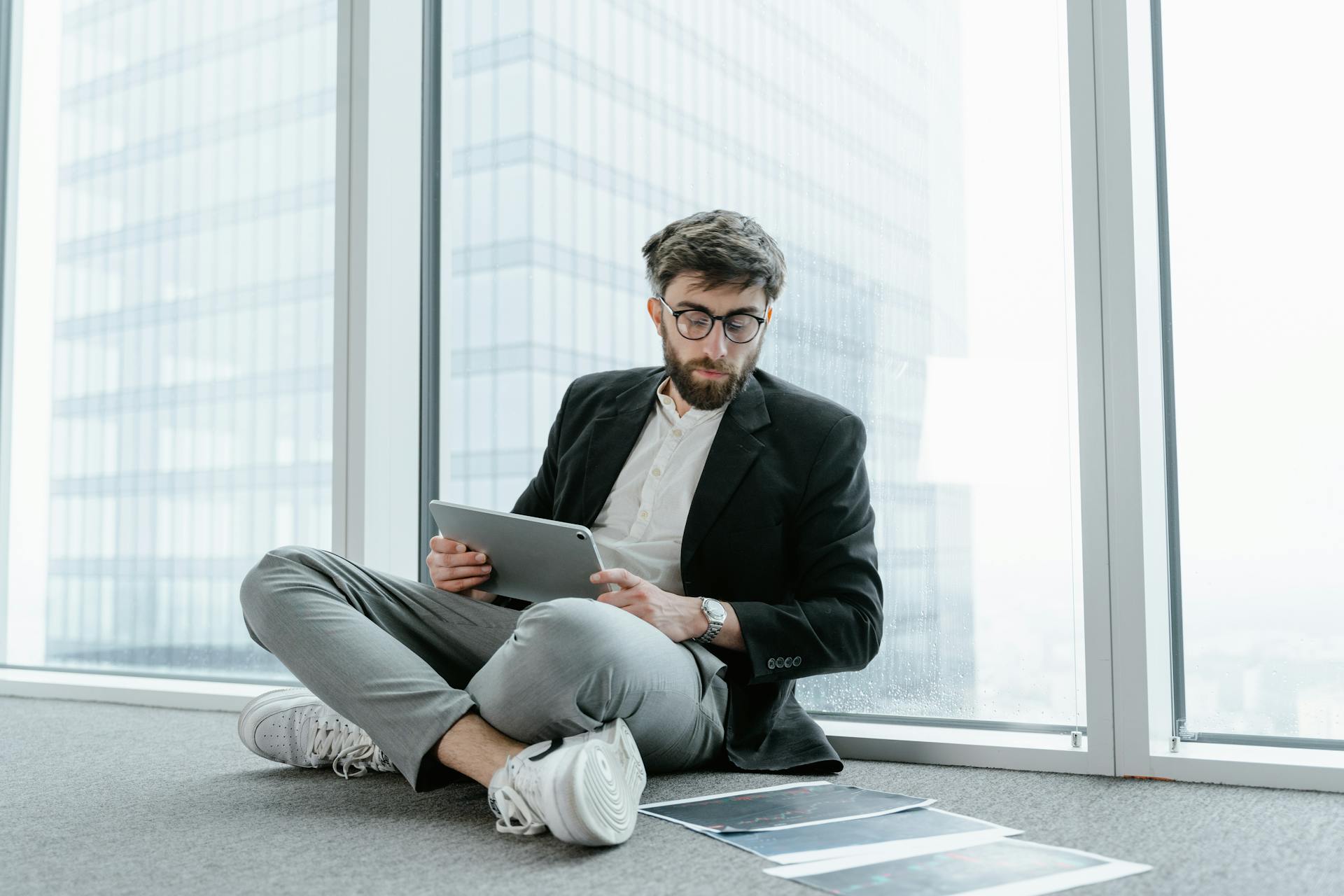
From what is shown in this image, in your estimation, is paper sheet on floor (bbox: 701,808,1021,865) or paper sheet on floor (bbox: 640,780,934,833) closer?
paper sheet on floor (bbox: 701,808,1021,865)

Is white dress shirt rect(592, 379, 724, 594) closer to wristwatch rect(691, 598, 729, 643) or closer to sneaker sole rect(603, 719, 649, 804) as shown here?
wristwatch rect(691, 598, 729, 643)

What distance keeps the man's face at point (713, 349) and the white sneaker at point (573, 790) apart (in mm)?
592

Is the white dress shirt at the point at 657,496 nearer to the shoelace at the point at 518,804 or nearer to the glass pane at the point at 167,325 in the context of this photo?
the shoelace at the point at 518,804

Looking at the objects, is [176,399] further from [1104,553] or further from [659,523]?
[1104,553]

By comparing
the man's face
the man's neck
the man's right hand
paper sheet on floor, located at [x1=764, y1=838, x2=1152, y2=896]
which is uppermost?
the man's face

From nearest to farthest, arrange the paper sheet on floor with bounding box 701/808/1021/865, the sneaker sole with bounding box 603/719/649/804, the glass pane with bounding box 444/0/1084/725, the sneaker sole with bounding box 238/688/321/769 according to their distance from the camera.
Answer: the paper sheet on floor with bounding box 701/808/1021/865
the sneaker sole with bounding box 603/719/649/804
the sneaker sole with bounding box 238/688/321/769
the glass pane with bounding box 444/0/1084/725

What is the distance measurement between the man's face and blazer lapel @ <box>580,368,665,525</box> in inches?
4.8

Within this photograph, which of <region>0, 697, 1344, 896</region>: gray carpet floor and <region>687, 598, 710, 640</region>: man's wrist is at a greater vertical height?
<region>687, 598, 710, 640</region>: man's wrist

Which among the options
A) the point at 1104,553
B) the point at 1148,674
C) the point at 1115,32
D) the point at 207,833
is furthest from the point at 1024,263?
the point at 207,833

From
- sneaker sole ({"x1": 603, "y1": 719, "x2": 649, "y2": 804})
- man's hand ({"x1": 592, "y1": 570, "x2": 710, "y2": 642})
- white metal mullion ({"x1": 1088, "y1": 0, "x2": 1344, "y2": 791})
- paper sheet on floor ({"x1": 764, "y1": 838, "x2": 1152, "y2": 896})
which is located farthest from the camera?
white metal mullion ({"x1": 1088, "y1": 0, "x2": 1344, "y2": 791})

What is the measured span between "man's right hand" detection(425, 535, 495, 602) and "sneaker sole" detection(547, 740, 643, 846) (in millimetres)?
485

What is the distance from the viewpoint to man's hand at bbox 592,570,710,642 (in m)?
1.48

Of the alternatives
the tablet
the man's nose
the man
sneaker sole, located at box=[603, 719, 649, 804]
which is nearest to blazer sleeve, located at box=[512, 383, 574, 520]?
the man

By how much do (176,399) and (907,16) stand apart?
2.11 metres
